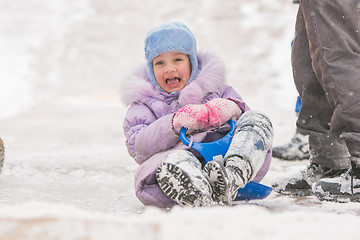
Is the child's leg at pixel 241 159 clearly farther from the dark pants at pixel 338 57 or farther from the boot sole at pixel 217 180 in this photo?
the dark pants at pixel 338 57

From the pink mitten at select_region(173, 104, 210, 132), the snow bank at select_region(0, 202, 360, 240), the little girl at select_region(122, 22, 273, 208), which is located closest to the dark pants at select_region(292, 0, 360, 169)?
the little girl at select_region(122, 22, 273, 208)

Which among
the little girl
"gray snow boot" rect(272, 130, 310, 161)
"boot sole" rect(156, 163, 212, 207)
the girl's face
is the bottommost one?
"gray snow boot" rect(272, 130, 310, 161)

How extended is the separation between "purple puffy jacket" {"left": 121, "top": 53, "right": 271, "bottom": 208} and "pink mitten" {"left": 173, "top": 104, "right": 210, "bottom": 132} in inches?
2.9

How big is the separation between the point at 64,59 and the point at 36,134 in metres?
4.70

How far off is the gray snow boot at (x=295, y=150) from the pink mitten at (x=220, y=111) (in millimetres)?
1290

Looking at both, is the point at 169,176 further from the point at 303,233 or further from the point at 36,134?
the point at 36,134

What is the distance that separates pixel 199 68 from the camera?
2494 mm

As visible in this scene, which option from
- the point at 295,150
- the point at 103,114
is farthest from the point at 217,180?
the point at 103,114

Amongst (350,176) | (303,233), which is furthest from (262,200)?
(303,233)

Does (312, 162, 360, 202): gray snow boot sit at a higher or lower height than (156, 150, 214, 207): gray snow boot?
lower

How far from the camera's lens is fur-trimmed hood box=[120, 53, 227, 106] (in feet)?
7.36

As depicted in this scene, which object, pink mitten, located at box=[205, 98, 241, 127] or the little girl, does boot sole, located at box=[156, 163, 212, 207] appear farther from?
pink mitten, located at box=[205, 98, 241, 127]

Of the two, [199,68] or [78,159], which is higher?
[199,68]

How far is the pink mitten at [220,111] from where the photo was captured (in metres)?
2.02
